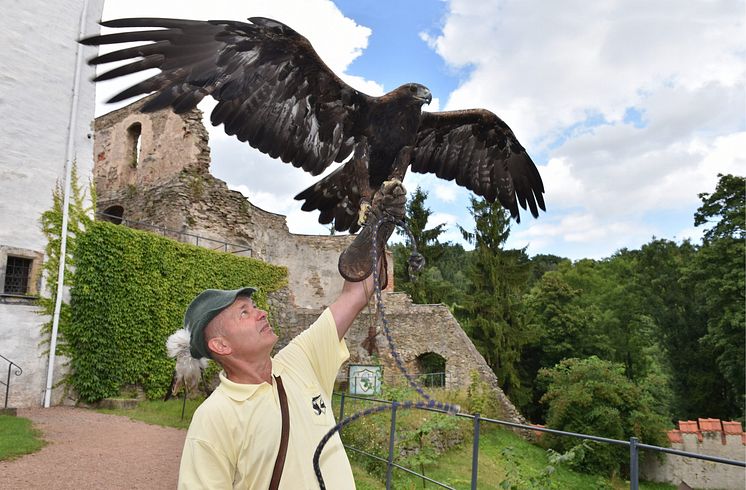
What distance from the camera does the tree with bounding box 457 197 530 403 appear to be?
20.4 m

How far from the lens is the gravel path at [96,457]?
5.33m

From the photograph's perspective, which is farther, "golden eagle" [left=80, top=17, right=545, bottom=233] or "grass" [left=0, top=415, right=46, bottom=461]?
"grass" [left=0, top=415, right=46, bottom=461]

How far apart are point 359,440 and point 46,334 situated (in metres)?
6.22

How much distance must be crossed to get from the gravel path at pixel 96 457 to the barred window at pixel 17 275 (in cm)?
225

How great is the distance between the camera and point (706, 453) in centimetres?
1438

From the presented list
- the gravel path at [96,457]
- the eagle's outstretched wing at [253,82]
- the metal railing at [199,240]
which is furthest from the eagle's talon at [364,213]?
the metal railing at [199,240]

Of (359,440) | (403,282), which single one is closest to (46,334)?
(359,440)

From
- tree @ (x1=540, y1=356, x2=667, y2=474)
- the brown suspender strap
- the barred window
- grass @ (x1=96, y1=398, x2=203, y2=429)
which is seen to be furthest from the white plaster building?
tree @ (x1=540, y1=356, x2=667, y2=474)

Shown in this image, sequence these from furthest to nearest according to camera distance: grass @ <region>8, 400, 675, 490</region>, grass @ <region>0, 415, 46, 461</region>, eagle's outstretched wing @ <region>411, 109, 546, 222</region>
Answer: grass @ <region>0, 415, 46, 461</region>, grass @ <region>8, 400, 675, 490</region>, eagle's outstretched wing @ <region>411, 109, 546, 222</region>

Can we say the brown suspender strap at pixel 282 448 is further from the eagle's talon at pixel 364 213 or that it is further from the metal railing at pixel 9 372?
the metal railing at pixel 9 372

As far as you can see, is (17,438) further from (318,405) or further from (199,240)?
(199,240)

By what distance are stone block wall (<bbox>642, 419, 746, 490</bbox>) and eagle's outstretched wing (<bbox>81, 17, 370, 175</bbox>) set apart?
50.2ft

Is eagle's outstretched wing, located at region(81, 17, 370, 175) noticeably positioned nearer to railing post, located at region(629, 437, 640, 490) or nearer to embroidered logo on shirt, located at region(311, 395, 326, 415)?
embroidered logo on shirt, located at region(311, 395, 326, 415)

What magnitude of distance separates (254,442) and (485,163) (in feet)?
6.94
